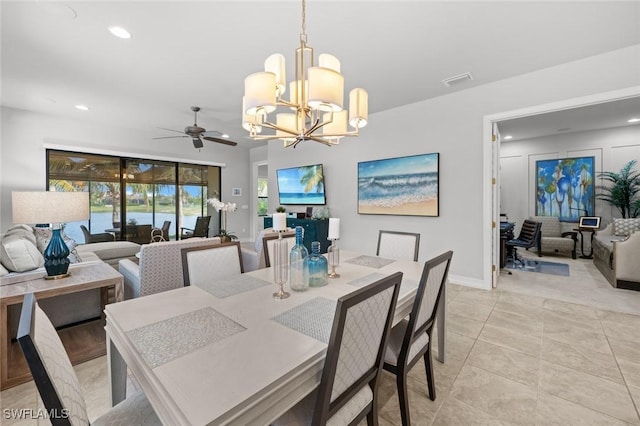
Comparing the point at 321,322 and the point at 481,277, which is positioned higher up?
the point at 321,322

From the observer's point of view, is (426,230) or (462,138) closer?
(462,138)

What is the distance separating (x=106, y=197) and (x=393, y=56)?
6057mm

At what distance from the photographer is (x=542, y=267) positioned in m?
4.79

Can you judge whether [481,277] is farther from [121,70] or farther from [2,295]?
[121,70]

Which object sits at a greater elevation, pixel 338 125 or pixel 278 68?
pixel 278 68

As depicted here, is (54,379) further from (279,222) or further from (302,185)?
(302,185)

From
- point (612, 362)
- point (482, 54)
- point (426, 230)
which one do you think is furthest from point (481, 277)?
point (482, 54)

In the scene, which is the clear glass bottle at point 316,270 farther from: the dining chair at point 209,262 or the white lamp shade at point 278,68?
the white lamp shade at point 278,68

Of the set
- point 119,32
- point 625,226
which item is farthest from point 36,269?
point 625,226

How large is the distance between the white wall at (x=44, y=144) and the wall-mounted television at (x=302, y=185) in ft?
7.65

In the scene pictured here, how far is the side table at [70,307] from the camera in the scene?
1.81m

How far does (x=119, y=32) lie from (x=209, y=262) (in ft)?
7.61

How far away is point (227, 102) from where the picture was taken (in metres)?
4.19

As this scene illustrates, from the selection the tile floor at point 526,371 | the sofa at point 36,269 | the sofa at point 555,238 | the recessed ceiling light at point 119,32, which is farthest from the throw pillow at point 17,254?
the sofa at point 555,238
